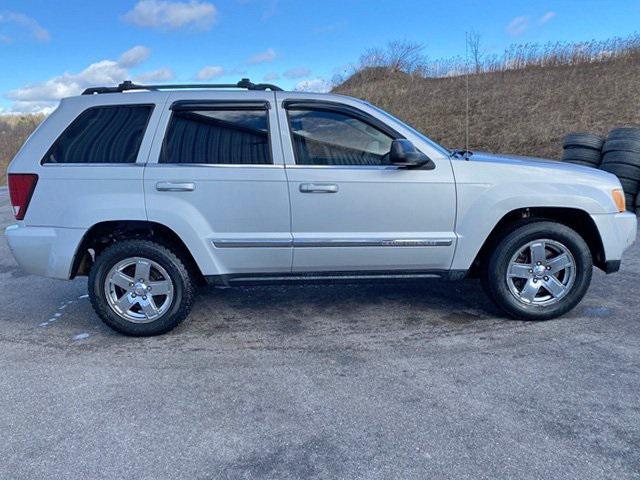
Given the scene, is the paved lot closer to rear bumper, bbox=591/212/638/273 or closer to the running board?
the running board

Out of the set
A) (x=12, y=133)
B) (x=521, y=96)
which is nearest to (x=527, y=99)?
(x=521, y=96)

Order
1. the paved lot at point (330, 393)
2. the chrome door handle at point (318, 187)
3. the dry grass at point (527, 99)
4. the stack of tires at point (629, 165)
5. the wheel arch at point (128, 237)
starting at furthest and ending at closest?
the dry grass at point (527, 99) → the stack of tires at point (629, 165) → the wheel arch at point (128, 237) → the chrome door handle at point (318, 187) → the paved lot at point (330, 393)

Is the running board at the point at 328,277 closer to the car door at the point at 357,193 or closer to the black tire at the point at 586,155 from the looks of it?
the car door at the point at 357,193

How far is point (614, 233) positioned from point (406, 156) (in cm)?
190

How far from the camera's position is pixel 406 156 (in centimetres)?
374

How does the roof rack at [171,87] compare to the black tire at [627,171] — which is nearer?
the roof rack at [171,87]

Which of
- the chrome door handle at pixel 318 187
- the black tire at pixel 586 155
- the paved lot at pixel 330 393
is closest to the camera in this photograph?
the paved lot at pixel 330 393

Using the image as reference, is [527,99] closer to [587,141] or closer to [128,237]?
[587,141]

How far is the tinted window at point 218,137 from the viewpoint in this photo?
12.7ft

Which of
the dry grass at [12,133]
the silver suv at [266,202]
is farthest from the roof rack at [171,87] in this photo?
the dry grass at [12,133]

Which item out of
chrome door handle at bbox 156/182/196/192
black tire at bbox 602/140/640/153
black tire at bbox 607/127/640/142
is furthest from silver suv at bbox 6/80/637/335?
black tire at bbox 607/127/640/142

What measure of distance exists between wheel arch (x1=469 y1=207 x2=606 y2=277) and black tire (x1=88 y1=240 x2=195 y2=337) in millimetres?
2463

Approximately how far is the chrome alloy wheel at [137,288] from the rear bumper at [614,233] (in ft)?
11.8

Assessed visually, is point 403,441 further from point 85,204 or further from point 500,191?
point 85,204
